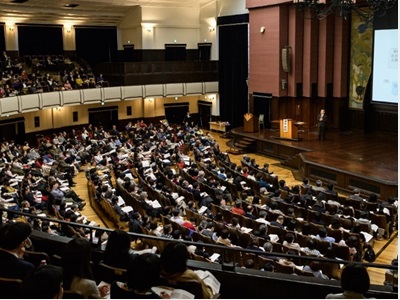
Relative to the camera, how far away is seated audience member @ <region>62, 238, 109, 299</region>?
11.3ft

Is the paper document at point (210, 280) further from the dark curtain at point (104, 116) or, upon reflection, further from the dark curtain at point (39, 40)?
the dark curtain at point (39, 40)

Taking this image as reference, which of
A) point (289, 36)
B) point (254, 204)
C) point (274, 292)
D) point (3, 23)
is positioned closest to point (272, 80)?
point (289, 36)

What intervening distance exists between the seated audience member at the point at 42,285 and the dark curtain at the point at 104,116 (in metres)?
22.2

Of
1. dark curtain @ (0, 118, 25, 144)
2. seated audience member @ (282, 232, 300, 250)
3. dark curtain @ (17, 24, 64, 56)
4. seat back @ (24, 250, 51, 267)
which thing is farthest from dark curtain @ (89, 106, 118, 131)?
seat back @ (24, 250, 51, 267)

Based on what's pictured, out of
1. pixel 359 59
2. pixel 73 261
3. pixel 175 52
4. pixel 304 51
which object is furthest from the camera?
pixel 175 52

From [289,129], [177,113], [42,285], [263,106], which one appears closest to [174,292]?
[42,285]

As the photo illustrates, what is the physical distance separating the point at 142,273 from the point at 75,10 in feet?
75.2

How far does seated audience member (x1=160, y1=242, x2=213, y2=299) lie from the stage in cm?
972

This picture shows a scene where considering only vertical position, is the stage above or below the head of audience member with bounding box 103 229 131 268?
below

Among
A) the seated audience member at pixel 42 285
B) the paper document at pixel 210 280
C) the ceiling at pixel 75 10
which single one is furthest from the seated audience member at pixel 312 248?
the ceiling at pixel 75 10

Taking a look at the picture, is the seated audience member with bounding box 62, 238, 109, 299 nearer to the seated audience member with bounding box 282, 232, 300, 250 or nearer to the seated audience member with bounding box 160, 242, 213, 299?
the seated audience member with bounding box 160, 242, 213, 299

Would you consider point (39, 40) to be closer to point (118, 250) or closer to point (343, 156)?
point (343, 156)

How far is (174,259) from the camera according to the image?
3.55 meters

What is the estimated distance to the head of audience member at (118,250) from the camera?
157 inches
